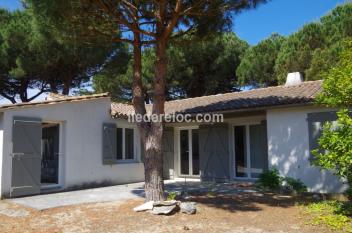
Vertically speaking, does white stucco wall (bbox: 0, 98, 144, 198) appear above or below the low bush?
above

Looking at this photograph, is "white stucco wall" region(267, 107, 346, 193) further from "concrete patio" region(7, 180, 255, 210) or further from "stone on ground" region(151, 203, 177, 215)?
"stone on ground" region(151, 203, 177, 215)

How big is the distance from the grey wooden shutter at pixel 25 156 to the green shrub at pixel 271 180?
7.15 meters

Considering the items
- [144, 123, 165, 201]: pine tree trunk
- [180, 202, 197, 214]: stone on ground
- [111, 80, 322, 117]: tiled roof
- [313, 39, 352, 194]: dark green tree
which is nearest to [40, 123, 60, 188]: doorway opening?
[111, 80, 322, 117]: tiled roof

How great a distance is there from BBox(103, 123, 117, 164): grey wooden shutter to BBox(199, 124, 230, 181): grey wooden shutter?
3611mm

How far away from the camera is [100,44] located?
10.8m

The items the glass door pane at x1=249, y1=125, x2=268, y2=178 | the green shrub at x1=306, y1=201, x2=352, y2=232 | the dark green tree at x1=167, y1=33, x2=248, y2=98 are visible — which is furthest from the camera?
the dark green tree at x1=167, y1=33, x2=248, y2=98

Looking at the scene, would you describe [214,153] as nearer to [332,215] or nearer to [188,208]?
[188,208]

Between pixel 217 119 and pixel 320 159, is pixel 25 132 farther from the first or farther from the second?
pixel 320 159

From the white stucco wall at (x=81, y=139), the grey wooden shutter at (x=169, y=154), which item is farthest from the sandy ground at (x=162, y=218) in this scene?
the grey wooden shutter at (x=169, y=154)

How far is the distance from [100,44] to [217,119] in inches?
228

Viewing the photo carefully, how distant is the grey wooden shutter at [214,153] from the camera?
14438mm

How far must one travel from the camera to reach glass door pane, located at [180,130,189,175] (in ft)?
52.9

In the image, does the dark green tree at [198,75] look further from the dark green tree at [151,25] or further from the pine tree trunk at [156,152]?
the pine tree trunk at [156,152]

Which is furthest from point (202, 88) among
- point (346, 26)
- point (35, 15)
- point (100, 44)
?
point (35, 15)
